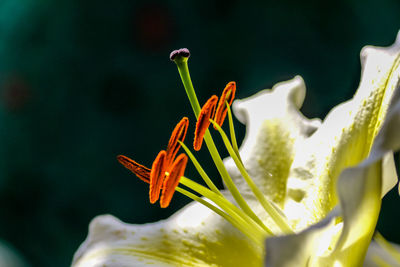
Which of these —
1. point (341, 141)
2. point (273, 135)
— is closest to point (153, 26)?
point (273, 135)

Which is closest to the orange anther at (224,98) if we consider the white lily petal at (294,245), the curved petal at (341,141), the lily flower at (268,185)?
the lily flower at (268,185)

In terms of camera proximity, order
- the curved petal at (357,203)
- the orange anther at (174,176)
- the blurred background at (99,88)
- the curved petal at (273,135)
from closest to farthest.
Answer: the curved petal at (357,203)
the orange anther at (174,176)
the curved petal at (273,135)
the blurred background at (99,88)

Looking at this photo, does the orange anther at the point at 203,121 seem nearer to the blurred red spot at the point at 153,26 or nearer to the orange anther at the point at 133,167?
the orange anther at the point at 133,167

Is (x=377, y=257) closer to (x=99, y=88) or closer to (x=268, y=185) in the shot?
(x=268, y=185)

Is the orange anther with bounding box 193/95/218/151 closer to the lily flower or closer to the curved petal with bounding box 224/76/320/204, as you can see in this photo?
the lily flower

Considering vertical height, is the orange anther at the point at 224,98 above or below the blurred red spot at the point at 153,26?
below

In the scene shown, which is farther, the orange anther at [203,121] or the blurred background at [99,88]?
the blurred background at [99,88]

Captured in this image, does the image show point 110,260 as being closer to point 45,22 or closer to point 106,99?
point 106,99

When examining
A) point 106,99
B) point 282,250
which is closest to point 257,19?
point 106,99
